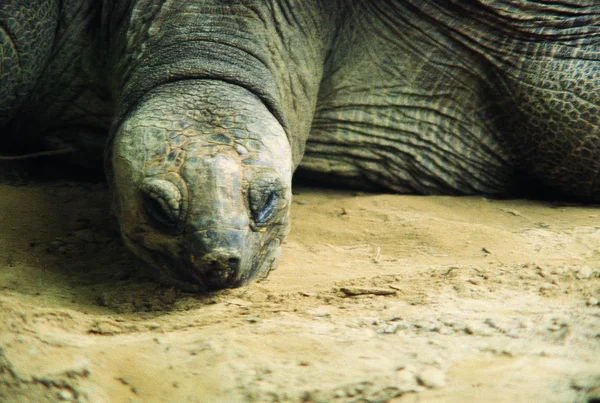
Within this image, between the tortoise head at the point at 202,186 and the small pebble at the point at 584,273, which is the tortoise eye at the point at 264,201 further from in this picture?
the small pebble at the point at 584,273

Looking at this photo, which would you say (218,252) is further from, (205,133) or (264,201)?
(205,133)

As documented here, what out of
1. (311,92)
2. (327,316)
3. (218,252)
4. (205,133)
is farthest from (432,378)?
(311,92)

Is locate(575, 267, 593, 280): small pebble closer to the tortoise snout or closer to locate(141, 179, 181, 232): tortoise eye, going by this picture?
the tortoise snout

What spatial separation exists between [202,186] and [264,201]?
0.23m

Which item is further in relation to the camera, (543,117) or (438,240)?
(543,117)

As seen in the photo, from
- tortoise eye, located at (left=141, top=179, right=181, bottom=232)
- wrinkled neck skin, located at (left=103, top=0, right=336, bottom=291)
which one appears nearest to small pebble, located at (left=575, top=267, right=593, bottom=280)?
wrinkled neck skin, located at (left=103, top=0, right=336, bottom=291)

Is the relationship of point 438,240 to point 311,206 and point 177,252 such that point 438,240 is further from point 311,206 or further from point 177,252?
point 177,252

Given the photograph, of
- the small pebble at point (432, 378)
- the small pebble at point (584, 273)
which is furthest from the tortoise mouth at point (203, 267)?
the small pebble at point (584, 273)

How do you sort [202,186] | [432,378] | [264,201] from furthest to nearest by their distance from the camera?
[264,201]
[202,186]
[432,378]

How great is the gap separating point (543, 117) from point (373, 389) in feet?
7.30

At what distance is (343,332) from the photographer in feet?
6.59

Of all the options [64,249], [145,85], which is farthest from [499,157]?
[64,249]

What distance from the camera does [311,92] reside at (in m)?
3.43

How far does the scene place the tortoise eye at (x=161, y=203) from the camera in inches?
90.0
